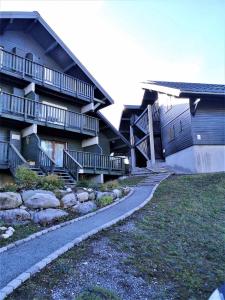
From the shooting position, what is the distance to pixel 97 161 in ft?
65.8

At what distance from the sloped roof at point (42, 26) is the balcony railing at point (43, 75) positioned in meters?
0.87

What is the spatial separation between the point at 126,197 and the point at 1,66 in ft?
32.4

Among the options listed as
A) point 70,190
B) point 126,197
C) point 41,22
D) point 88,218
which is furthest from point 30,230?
point 41,22

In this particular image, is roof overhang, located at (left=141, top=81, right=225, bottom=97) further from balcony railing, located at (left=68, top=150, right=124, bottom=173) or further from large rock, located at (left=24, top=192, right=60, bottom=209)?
large rock, located at (left=24, top=192, right=60, bottom=209)

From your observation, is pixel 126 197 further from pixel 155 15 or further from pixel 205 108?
pixel 205 108

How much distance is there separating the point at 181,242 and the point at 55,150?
532 inches

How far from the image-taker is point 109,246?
7281 millimetres

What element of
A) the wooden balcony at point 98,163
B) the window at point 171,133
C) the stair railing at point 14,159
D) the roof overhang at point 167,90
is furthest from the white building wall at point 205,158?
the stair railing at point 14,159

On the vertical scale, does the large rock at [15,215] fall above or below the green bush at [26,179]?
below

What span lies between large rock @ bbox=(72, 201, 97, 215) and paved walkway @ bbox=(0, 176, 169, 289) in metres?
0.50

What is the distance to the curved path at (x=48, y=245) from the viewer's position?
5469 mm

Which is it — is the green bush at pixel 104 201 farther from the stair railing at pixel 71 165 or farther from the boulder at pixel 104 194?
the stair railing at pixel 71 165

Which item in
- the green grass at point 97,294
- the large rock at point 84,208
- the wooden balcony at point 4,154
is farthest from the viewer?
the wooden balcony at point 4,154

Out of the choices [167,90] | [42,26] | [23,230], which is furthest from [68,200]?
[167,90]
